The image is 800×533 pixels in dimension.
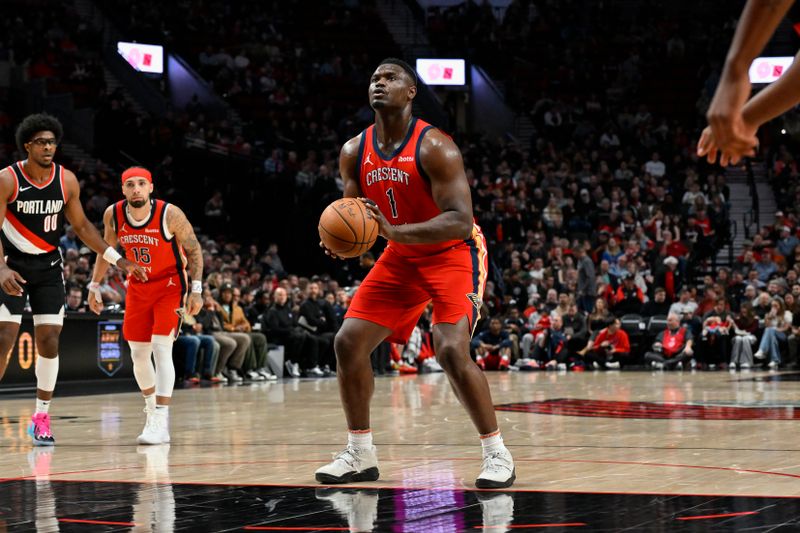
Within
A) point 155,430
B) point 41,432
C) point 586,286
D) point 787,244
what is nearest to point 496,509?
point 155,430

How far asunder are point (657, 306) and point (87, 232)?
13.8 m

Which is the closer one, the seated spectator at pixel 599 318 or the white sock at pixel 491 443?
the white sock at pixel 491 443

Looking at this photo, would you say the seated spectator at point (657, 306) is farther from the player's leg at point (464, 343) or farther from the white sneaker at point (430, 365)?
the player's leg at point (464, 343)

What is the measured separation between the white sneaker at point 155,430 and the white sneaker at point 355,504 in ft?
8.70

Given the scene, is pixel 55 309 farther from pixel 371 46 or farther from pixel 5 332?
pixel 371 46

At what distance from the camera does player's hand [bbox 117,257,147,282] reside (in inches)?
313

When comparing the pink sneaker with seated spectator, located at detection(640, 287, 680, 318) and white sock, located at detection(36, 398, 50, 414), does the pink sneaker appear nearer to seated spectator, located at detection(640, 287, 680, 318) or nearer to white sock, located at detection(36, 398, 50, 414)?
white sock, located at detection(36, 398, 50, 414)

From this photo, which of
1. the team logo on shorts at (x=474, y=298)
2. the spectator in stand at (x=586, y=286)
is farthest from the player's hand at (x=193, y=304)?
the spectator in stand at (x=586, y=286)

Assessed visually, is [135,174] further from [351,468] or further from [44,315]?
[351,468]

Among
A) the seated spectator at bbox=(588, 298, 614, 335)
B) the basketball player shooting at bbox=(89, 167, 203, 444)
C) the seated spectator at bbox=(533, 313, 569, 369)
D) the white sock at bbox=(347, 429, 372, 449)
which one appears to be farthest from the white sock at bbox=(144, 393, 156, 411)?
the seated spectator at bbox=(588, 298, 614, 335)

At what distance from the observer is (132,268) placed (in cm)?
797

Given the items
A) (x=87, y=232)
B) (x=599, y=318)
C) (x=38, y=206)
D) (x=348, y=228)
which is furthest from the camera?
(x=599, y=318)

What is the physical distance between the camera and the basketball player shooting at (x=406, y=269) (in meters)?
5.58

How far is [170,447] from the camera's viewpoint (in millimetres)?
7523
